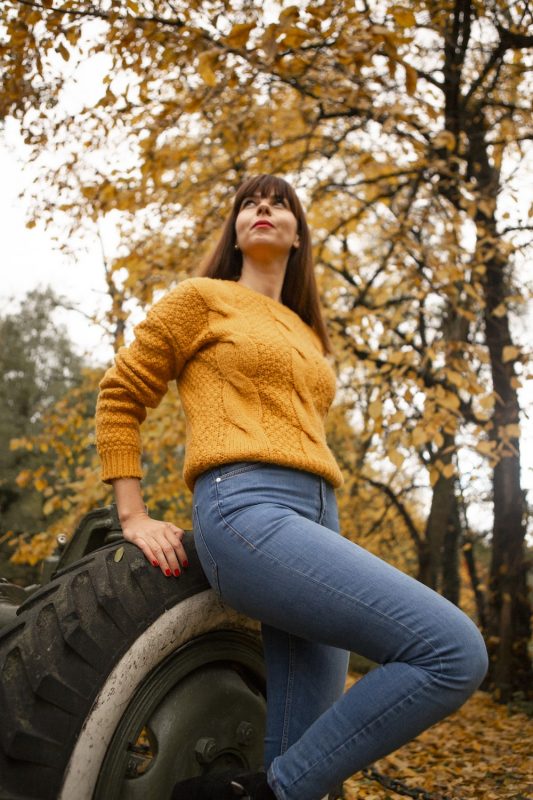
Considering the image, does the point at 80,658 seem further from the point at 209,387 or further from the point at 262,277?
the point at 262,277

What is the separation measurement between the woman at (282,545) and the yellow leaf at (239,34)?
1.55m

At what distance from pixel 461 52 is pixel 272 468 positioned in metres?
5.58

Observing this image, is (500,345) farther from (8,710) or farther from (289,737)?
(8,710)

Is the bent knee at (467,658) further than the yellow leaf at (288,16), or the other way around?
the yellow leaf at (288,16)

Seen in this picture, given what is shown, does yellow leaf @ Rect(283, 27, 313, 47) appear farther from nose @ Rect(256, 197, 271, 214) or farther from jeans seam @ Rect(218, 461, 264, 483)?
jeans seam @ Rect(218, 461, 264, 483)

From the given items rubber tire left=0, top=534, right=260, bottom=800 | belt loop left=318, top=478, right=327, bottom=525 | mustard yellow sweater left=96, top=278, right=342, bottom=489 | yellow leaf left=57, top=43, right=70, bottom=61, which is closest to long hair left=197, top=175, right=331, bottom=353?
mustard yellow sweater left=96, top=278, right=342, bottom=489

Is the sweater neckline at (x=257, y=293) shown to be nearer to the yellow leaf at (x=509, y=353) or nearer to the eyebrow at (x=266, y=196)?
the eyebrow at (x=266, y=196)

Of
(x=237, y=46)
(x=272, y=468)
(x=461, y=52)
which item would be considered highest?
(x=461, y=52)

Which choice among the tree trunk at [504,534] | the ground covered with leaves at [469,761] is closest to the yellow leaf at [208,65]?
the tree trunk at [504,534]

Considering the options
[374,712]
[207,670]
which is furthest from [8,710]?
[374,712]

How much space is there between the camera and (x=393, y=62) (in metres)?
3.83

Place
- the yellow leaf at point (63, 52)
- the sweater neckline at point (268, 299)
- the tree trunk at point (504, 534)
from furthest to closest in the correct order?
1. the tree trunk at point (504, 534)
2. the yellow leaf at point (63, 52)
3. the sweater neckline at point (268, 299)

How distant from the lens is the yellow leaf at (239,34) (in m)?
3.56

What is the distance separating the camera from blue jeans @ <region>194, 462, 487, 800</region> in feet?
5.64
